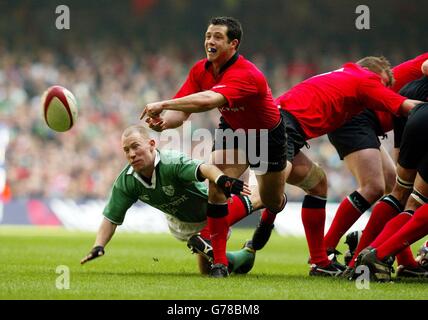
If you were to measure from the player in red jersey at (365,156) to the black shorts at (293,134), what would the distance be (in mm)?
734

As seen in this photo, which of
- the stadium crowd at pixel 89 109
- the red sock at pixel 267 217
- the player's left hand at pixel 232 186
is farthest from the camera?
the stadium crowd at pixel 89 109

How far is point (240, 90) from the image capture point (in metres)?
6.29

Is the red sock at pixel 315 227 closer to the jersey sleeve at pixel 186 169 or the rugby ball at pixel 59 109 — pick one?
the jersey sleeve at pixel 186 169

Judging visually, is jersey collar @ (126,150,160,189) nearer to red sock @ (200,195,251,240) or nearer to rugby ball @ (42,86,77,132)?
red sock @ (200,195,251,240)

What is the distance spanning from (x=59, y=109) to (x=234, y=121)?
5.40 ft

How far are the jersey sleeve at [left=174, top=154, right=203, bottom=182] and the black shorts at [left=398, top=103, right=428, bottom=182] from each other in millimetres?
1557

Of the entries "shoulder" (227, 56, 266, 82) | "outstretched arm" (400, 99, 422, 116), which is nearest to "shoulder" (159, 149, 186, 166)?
"shoulder" (227, 56, 266, 82)

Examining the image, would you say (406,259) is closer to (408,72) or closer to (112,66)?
(408,72)

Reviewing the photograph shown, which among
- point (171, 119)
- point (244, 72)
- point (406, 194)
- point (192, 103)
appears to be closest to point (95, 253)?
point (171, 119)

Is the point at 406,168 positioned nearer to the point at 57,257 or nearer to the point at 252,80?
the point at 252,80

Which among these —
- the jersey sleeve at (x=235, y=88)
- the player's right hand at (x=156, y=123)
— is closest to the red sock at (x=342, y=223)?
the jersey sleeve at (x=235, y=88)

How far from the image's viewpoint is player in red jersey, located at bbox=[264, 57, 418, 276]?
277 inches

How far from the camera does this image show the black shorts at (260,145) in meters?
6.62
